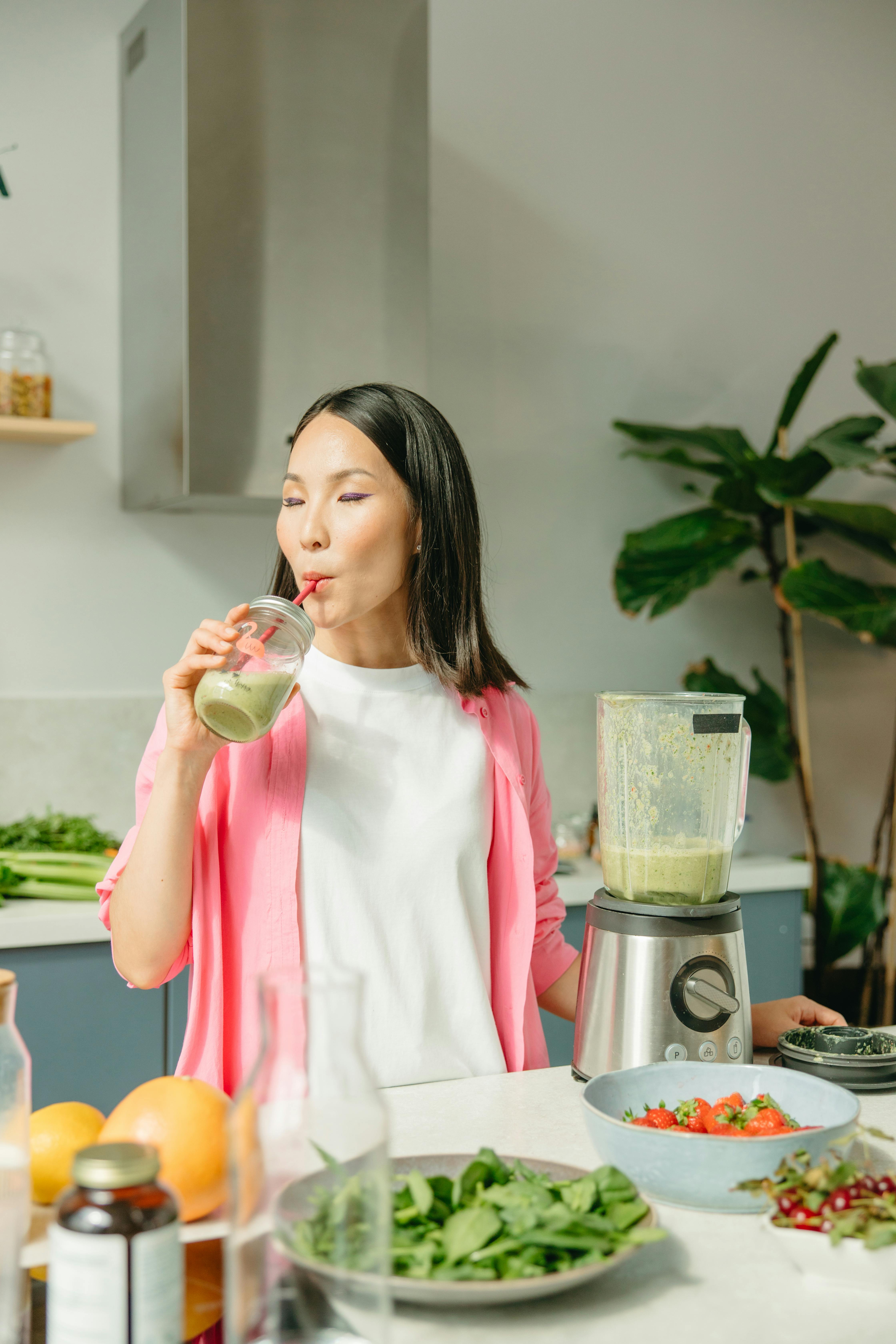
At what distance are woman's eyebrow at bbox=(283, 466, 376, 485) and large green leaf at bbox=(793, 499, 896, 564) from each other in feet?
5.19

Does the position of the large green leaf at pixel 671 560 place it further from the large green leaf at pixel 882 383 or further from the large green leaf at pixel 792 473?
the large green leaf at pixel 882 383

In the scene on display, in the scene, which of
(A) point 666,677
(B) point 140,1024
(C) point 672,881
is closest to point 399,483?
(C) point 672,881

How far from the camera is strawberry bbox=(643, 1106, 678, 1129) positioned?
36.1 inches

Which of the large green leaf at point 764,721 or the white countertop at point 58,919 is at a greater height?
the large green leaf at point 764,721

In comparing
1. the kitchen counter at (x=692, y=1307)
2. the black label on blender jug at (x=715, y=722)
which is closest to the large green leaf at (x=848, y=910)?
the black label on blender jug at (x=715, y=722)

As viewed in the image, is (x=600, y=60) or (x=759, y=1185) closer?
(x=759, y=1185)

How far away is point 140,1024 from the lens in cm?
202

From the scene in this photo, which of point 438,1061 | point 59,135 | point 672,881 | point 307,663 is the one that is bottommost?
point 438,1061

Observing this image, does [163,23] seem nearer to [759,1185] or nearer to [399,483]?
[399,483]

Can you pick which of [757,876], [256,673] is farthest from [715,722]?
[757,876]

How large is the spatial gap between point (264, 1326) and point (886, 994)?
281 cm

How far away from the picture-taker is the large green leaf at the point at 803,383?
284 cm

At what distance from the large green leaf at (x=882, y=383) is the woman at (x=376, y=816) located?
1728 millimetres

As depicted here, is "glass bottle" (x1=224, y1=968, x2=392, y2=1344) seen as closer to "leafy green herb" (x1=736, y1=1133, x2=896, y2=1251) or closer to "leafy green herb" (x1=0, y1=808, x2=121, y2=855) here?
"leafy green herb" (x1=736, y1=1133, x2=896, y2=1251)
